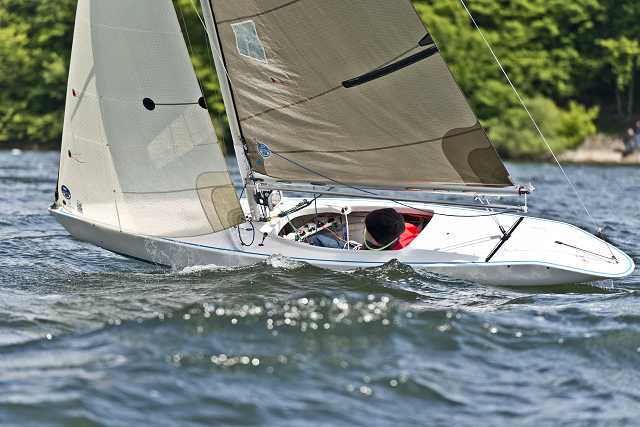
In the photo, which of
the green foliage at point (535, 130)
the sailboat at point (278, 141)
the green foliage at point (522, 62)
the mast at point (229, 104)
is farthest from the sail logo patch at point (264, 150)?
the green foliage at point (522, 62)

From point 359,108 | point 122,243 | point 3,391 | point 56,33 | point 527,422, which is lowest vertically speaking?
point 527,422

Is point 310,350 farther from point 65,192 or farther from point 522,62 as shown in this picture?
point 522,62

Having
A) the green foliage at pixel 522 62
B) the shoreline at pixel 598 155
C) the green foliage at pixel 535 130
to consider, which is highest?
the green foliage at pixel 522 62

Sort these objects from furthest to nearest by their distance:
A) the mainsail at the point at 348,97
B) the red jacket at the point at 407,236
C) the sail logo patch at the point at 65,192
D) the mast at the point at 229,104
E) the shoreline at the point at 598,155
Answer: the shoreline at the point at 598,155 < the sail logo patch at the point at 65,192 < the red jacket at the point at 407,236 < the mast at the point at 229,104 < the mainsail at the point at 348,97

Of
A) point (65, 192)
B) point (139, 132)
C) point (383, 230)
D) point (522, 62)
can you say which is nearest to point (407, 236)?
point (383, 230)

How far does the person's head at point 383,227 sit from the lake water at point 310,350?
0.40 meters

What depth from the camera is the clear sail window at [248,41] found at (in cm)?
1021

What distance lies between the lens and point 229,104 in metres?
10.6

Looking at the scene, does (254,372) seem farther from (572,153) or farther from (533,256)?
(572,153)

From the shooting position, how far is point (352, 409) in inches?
257

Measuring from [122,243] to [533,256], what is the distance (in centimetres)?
430

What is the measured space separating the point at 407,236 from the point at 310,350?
3634 mm

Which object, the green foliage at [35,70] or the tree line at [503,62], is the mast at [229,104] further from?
the green foliage at [35,70]

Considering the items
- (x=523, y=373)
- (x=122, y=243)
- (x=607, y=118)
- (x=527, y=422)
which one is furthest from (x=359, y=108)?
(x=607, y=118)
